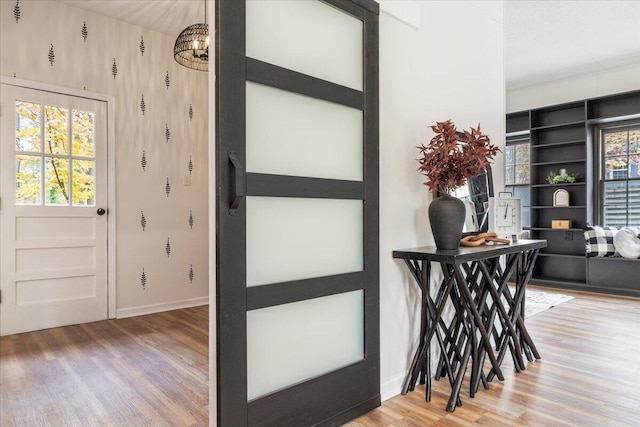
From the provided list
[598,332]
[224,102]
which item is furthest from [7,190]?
[598,332]

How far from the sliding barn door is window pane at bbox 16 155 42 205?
9.52 feet

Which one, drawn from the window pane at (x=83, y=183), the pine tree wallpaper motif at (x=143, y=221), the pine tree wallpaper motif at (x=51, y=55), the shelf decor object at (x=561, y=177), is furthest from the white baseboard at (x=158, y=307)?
the shelf decor object at (x=561, y=177)

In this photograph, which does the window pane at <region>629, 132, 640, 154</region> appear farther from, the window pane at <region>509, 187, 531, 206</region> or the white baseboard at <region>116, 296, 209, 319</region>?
Result: the white baseboard at <region>116, 296, 209, 319</region>

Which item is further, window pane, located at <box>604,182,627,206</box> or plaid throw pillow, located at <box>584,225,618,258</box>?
window pane, located at <box>604,182,627,206</box>

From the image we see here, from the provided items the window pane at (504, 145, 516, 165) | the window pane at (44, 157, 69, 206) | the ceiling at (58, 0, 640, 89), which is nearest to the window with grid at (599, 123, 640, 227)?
the ceiling at (58, 0, 640, 89)

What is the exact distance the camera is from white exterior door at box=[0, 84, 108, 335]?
347 centimetres

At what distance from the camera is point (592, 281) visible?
17.0 feet

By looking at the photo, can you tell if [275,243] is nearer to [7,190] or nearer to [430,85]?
[430,85]

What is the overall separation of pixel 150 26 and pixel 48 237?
223 cm

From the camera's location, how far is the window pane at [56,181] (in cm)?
366

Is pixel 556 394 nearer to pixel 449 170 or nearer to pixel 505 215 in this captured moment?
pixel 505 215

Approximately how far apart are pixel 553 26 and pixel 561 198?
2336 millimetres

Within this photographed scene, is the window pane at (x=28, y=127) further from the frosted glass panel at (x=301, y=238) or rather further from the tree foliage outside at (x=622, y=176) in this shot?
the tree foliage outside at (x=622, y=176)

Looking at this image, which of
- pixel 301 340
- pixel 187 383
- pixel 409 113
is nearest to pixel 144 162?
pixel 187 383
